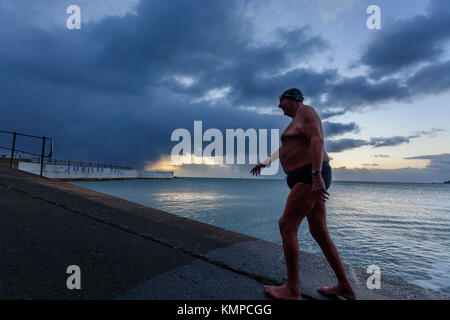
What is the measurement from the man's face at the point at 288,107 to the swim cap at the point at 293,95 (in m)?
0.04

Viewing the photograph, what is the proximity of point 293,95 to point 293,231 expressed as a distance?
48.7 inches

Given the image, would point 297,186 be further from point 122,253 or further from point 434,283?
point 434,283

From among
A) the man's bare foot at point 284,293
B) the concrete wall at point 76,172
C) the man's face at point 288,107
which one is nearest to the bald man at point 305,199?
the man's bare foot at point 284,293

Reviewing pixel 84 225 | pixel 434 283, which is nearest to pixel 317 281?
pixel 84 225

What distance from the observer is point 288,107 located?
6.69ft

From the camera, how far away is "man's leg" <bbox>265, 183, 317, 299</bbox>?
1.72m

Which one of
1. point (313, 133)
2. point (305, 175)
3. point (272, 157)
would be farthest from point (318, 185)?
point (272, 157)

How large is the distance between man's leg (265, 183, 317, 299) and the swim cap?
829 millimetres

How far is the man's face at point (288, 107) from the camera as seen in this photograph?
203 cm

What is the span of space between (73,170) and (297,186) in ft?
196

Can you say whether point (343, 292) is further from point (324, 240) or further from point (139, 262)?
point (139, 262)

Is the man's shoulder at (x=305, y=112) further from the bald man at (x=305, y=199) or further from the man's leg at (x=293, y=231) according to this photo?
the man's leg at (x=293, y=231)

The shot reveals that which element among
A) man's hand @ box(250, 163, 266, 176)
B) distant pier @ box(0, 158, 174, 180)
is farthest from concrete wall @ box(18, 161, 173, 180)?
man's hand @ box(250, 163, 266, 176)
